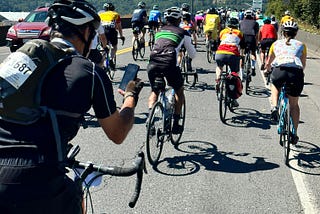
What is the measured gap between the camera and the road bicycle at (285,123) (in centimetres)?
621

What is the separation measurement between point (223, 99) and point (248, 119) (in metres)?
0.68

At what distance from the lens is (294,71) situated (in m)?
6.54

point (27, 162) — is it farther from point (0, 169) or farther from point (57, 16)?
point (57, 16)

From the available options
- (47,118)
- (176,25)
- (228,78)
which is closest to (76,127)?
(47,118)

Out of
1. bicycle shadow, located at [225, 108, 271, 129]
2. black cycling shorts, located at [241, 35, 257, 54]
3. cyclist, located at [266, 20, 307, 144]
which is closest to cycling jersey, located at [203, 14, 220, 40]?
black cycling shorts, located at [241, 35, 257, 54]

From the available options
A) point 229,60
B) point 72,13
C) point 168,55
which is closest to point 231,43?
point 229,60

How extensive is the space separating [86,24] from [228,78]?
659cm

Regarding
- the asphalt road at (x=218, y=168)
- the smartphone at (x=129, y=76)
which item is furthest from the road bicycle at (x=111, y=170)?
the asphalt road at (x=218, y=168)

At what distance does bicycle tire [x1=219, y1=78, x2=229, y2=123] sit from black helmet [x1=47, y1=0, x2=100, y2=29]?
20.2ft

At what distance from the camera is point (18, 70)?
2076 millimetres

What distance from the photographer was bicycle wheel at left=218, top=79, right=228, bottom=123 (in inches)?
332

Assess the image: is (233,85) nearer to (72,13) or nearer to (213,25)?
(72,13)

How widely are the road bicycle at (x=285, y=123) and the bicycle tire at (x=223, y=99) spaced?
1.66m

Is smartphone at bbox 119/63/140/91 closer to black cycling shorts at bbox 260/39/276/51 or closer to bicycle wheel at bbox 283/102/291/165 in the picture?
bicycle wheel at bbox 283/102/291/165
